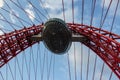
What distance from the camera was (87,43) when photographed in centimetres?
3856

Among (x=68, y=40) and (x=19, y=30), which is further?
(x=19, y=30)

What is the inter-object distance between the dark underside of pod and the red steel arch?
285cm

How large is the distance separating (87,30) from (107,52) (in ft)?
16.3

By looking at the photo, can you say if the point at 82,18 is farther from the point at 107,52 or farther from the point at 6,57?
the point at 6,57

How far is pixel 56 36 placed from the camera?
1406 inches

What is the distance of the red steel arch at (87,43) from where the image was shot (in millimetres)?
32688

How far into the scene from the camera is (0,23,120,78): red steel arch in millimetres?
32688

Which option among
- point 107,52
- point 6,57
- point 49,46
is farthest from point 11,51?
point 107,52

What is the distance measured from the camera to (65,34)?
35531mm

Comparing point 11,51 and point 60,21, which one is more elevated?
point 60,21

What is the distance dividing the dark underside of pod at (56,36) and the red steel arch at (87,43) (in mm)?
2853

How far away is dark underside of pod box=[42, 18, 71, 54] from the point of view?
34750 mm

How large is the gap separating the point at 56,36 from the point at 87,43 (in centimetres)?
438

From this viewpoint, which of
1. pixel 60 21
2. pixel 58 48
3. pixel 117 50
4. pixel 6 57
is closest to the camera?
pixel 117 50
